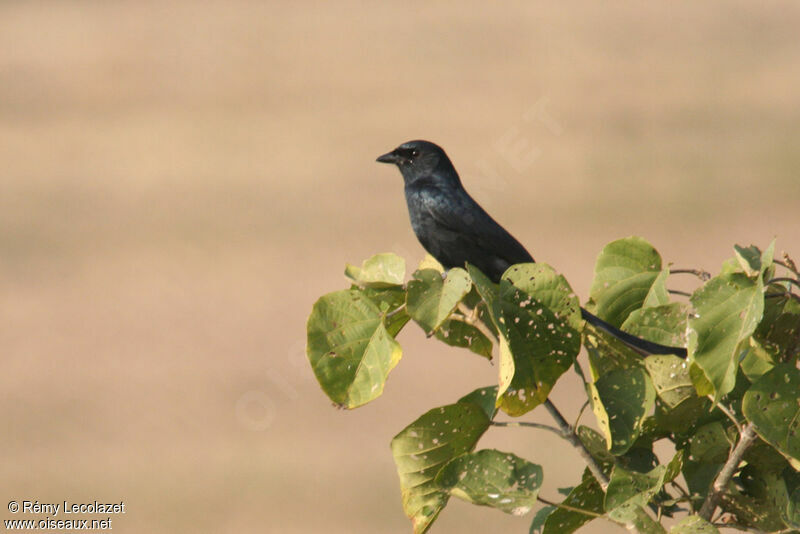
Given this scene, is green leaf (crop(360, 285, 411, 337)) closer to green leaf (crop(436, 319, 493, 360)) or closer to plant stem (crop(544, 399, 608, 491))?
green leaf (crop(436, 319, 493, 360))

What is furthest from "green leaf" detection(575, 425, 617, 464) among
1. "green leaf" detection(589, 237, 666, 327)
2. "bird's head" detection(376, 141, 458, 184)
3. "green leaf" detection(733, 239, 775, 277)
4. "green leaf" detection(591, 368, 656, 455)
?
"bird's head" detection(376, 141, 458, 184)

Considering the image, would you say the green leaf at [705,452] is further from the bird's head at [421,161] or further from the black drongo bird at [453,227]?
the bird's head at [421,161]

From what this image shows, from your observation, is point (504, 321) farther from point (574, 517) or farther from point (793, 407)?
point (793, 407)

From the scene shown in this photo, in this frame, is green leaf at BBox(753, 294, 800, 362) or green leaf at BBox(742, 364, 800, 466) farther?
green leaf at BBox(753, 294, 800, 362)

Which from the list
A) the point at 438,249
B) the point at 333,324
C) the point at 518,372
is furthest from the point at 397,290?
the point at 438,249

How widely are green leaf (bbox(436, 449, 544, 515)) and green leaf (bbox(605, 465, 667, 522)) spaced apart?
0.20 meters

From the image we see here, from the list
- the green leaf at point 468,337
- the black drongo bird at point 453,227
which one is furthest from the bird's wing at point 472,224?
the green leaf at point 468,337

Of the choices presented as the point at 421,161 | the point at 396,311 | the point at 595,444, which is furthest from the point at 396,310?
the point at 421,161

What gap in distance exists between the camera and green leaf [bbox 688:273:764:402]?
6.82ft

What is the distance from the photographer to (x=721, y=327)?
6.95 ft

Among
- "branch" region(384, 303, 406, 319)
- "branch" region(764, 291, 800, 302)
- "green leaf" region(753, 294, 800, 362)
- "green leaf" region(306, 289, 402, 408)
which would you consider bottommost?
"green leaf" region(753, 294, 800, 362)

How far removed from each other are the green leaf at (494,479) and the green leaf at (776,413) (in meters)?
0.52

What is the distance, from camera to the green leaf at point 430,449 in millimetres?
2471

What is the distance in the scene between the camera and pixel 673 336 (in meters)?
2.31
